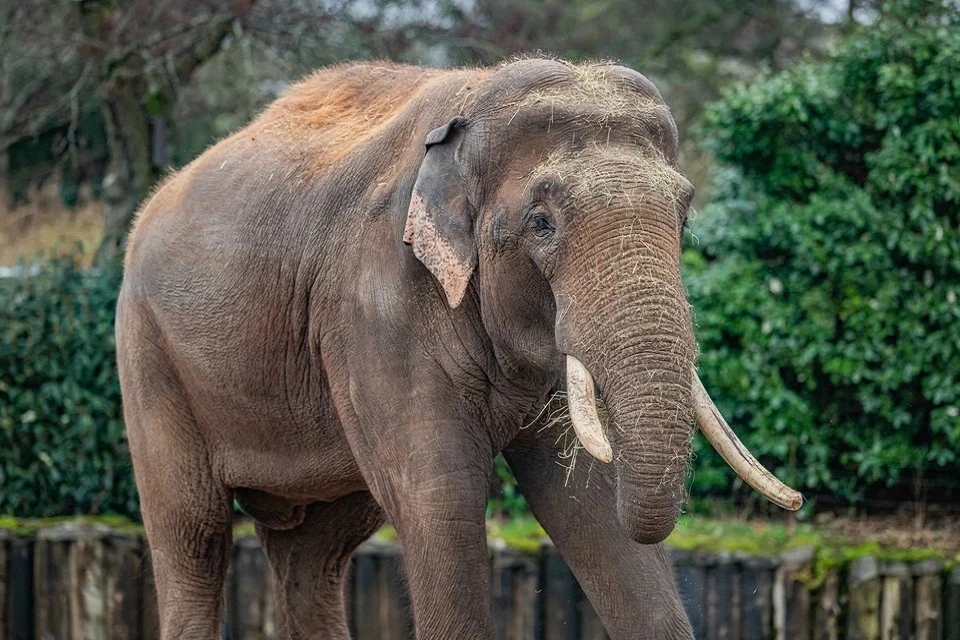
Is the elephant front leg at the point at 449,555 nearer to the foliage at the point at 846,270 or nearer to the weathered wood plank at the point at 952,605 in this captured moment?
the weathered wood plank at the point at 952,605

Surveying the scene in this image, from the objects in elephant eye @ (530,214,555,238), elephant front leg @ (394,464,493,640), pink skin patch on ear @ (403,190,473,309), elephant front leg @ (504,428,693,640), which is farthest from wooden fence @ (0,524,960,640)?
elephant eye @ (530,214,555,238)

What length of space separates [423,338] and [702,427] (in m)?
0.87

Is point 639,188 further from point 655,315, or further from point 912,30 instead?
point 912,30

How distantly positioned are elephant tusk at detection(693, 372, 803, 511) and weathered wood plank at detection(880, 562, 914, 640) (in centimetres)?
357

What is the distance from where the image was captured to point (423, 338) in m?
4.18

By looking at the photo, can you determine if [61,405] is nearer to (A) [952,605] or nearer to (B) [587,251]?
(A) [952,605]

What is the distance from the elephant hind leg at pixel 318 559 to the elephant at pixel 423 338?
1 centimetres

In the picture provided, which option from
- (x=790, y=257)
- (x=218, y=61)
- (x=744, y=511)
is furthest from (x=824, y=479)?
(x=218, y=61)

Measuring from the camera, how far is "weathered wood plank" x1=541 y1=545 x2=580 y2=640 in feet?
24.2

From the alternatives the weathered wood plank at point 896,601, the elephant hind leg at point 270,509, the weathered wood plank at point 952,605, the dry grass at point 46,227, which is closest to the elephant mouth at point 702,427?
the elephant hind leg at point 270,509

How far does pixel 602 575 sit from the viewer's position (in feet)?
14.6

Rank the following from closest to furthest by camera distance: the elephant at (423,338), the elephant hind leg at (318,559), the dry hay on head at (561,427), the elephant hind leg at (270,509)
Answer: the elephant at (423,338), the dry hay on head at (561,427), the elephant hind leg at (270,509), the elephant hind leg at (318,559)

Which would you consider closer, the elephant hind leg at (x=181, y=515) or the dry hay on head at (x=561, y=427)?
the dry hay on head at (x=561, y=427)

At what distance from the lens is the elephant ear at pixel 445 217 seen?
3.96 meters
